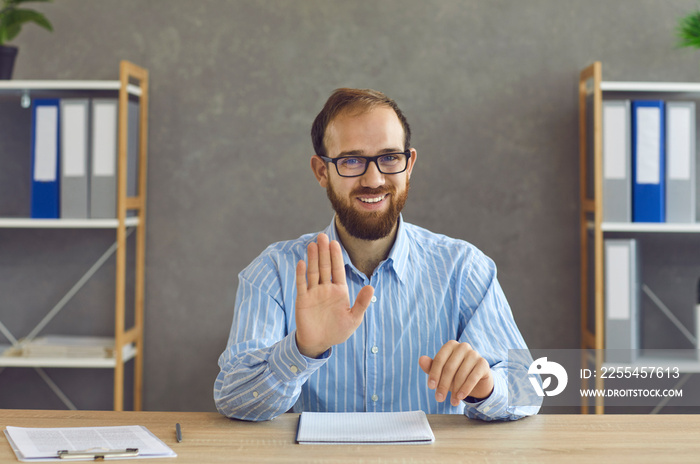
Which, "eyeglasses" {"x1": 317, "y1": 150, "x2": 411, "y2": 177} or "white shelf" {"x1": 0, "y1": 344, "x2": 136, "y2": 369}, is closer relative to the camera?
"eyeglasses" {"x1": 317, "y1": 150, "x2": 411, "y2": 177}

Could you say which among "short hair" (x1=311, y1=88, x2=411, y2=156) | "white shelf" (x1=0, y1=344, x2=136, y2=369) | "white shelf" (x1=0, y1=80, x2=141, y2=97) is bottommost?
"white shelf" (x1=0, y1=344, x2=136, y2=369)

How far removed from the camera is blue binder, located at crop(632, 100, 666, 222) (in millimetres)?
1979

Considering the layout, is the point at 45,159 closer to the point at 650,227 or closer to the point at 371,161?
the point at 371,161

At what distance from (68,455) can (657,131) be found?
183cm

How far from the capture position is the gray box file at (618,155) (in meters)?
1.99

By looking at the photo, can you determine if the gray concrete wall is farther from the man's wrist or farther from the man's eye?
the man's wrist

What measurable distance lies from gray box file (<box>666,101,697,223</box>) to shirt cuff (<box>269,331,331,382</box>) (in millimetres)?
1425

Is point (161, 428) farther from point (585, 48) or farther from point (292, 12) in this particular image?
point (585, 48)

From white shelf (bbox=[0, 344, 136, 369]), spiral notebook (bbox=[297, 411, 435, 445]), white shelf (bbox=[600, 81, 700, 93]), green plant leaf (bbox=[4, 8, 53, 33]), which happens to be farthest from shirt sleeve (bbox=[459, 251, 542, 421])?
green plant leaf (bbox=[4, 8, 53, 33])

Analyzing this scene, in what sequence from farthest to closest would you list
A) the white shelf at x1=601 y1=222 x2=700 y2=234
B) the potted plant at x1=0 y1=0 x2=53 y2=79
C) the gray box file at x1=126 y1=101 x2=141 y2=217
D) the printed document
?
the gray box file at x1=126 y1=101 x2=141 y2=217 < the potted plant at x1=0 y1=0 x2=53 y2=79 < the white shelf at x1=601 y1=222 x2=700 y2=234 < the printed document

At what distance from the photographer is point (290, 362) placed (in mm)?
1074

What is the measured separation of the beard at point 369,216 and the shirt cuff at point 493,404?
44 cm

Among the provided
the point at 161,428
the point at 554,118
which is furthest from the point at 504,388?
the point at 554,118

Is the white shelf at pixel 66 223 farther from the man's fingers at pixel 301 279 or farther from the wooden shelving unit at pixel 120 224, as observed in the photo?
the man's fingers at pixel 301 279
